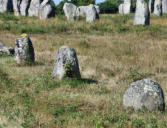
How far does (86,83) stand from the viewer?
37.3ft

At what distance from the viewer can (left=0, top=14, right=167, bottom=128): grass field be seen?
7980 mm

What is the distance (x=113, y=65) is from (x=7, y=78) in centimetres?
468

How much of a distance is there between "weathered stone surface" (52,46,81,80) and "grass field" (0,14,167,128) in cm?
35

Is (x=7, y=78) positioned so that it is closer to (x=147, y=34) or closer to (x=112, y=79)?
(x=112, y=79)

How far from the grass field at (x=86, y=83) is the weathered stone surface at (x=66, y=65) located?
352mm

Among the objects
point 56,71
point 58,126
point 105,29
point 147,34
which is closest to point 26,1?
point 105,29

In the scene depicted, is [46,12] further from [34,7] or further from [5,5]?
[5,5]

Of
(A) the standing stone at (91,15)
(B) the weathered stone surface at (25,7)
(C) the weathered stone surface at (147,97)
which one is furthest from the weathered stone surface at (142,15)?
(C) the weathered stone surface at (147,97)

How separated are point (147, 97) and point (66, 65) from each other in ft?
12.4

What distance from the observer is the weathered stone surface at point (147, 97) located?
8.74 metres

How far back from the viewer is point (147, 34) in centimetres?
2331

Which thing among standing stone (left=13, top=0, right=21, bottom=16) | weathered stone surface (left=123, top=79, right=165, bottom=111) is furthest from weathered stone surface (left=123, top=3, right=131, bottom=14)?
weathered stone surface (left=123, top=79, right=165, bottom=111)

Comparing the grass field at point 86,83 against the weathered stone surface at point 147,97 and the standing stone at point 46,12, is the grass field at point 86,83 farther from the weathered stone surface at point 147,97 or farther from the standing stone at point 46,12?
the standing stone at point 46,12

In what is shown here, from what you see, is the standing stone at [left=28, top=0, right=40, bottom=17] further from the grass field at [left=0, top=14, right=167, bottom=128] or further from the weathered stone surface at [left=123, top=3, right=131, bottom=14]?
the grass field at [left=0, top=14, right=167, bottom=128]
